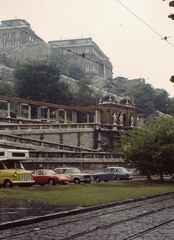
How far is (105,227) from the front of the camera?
1188 cm

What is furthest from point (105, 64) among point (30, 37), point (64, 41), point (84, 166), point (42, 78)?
point (84, 166)

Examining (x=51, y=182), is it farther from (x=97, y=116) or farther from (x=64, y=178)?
(x=97, y=116)

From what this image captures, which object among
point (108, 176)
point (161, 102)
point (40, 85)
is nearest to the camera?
point (108, 176)

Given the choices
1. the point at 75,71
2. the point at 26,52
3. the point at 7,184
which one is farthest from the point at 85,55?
the point at 7,184

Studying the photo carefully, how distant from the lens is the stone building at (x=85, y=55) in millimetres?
171000

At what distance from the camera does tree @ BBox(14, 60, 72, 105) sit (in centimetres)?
8862

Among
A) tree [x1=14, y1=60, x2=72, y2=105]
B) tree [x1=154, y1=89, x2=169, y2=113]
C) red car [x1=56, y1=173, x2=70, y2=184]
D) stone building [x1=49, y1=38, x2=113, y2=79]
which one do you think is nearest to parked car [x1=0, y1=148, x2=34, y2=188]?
red car [x1=56, y1=173, x2=70, y2=184]

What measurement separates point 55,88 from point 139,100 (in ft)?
109

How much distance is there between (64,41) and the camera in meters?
188

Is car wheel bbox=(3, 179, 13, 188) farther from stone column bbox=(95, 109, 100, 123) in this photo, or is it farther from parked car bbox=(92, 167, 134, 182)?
stone column bbox=(95, 109, 100, 123)

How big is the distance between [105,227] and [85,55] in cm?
16258

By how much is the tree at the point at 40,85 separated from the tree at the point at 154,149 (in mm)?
53489

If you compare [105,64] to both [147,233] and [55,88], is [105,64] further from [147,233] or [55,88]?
[147,233]

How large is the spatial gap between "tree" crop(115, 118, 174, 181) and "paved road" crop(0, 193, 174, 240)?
60.1ft
